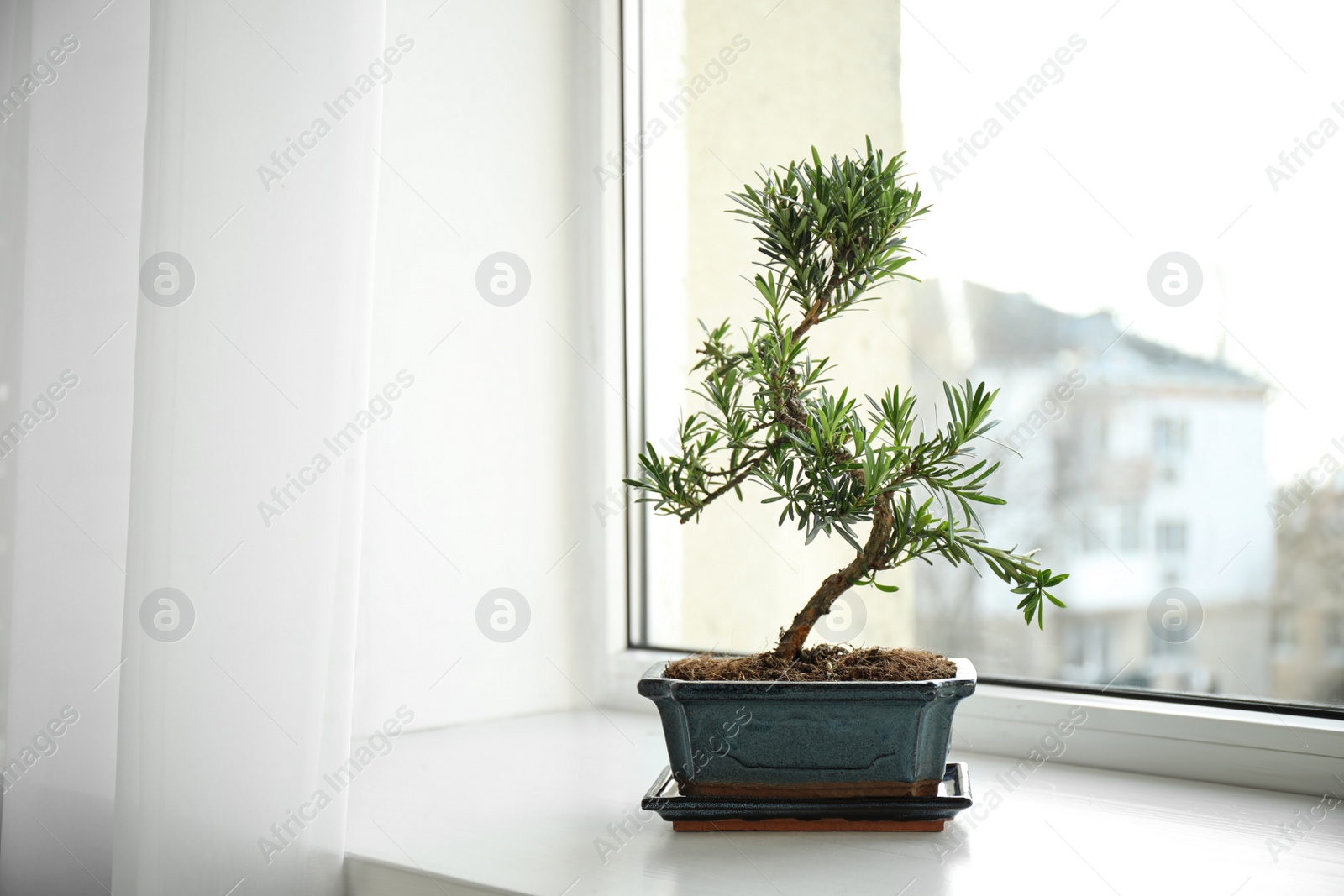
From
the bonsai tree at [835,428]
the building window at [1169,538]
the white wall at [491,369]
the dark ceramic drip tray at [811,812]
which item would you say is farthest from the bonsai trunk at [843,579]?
the white wall at [491,369]

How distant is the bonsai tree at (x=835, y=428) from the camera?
2.62 feet

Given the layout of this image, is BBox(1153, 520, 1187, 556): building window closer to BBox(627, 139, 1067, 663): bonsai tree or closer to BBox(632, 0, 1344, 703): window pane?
BBox(632, 0, 1344, 703): window pane

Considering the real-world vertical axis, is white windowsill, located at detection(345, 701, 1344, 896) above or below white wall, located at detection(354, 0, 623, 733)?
below

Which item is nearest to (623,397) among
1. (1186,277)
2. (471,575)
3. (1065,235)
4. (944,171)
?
Result: (471,575)

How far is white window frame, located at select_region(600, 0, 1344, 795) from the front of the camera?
970mm

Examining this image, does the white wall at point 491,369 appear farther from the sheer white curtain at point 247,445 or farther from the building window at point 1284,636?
the building window at point 1284,636

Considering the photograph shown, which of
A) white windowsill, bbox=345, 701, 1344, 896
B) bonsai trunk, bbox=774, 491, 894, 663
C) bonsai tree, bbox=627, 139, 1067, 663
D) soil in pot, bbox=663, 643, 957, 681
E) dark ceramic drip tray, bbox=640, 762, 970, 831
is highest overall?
bonsai tree, bbox=627, 139, 1067, 663

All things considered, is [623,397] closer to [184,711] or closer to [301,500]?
[301,500]

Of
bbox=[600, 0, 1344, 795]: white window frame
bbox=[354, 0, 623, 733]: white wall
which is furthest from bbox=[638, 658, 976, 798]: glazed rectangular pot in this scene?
bbox=[354, 0, 623, 733]: white wall

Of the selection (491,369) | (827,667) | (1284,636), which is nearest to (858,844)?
(827,667)

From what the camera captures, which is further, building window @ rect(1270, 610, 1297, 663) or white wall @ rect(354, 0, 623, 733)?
white wall @ rect(354, 0, 623, 733)

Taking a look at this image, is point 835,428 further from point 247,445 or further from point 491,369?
point 491,369

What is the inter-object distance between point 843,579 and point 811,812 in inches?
8.2

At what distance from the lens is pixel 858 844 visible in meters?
0.83
